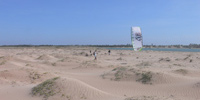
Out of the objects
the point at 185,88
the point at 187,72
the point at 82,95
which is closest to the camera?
the point at 82,95

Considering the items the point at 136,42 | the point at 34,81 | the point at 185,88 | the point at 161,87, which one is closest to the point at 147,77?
the point at 161,87

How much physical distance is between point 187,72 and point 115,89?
946 cm

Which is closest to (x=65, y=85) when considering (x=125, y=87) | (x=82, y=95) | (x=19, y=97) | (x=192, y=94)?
(x=82, y=95)

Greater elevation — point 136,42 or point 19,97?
point 136,42

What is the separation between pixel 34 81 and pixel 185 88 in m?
12.6

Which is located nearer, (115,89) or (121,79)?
(115,89)

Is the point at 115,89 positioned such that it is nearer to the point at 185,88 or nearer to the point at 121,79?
the point at 121,79

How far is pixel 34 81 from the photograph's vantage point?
1658 centimetres

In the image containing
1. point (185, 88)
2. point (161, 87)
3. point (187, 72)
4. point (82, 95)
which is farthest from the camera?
point (187, 72)

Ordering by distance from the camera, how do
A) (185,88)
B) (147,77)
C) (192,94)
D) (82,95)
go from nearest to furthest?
1. (82,95)
2. (192,94)
3. (185,88)
4. (147,77)

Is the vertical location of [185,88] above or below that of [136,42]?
below

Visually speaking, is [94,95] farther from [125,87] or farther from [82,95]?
[125,87]

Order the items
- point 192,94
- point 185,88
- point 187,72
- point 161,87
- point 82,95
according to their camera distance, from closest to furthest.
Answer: point 82,95 → point 192,94 → point 185,88 → point 161,87 → point 187,72

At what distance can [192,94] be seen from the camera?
1223 centimetres
